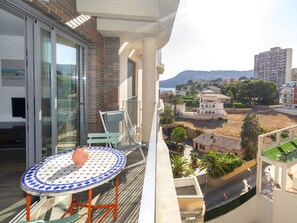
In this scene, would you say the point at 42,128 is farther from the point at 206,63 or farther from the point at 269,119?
the point at 206,63

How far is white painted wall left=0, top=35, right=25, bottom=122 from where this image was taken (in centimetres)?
491

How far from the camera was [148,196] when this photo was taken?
2.99 ft

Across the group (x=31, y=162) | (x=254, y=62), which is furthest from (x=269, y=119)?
(x=254, y=62)

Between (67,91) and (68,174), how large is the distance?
6.81ft

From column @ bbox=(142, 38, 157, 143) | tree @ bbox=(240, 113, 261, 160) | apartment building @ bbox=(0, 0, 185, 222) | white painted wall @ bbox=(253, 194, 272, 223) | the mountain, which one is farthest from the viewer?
the mountain

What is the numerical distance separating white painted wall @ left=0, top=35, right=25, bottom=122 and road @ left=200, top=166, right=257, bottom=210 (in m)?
13.7

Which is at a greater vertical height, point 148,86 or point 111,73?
point 111,73

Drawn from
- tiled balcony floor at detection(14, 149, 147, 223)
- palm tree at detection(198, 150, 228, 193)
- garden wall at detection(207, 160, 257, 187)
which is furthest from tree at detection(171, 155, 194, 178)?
tiled balcony floor at detection(14, 149, 147, 223)

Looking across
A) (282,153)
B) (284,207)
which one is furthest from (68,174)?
(282,153)

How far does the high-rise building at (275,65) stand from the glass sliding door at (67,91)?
70214 millimetres

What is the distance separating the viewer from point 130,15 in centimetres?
403

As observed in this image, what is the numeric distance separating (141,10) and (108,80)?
1.90m

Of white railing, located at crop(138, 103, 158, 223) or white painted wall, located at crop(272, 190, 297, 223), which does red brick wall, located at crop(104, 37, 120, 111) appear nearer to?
white railing, located at crop(138, 103, 158, 223)

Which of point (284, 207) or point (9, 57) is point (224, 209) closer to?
point (284, 207)
